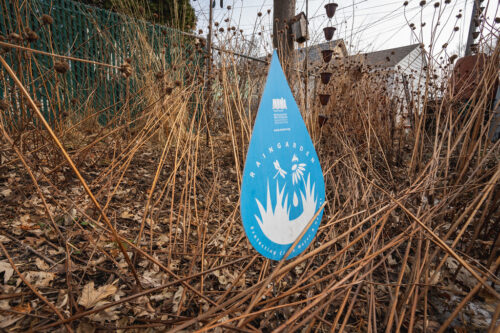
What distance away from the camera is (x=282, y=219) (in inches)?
30.1

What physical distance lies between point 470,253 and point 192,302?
1.29 meters

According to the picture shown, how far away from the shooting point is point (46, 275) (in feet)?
3.36

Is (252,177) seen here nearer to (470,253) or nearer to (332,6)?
(332,6)

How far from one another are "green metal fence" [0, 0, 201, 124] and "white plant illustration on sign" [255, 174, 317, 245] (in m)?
0.71

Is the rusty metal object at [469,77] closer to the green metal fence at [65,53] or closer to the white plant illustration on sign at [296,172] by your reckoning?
the white plant illustration on sign at [296,172]

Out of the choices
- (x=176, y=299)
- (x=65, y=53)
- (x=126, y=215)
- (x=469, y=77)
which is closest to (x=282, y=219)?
(x=176, y=299)

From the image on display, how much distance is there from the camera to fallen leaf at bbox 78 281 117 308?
925mm

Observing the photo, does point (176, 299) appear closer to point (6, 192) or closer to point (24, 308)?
point (24, 308)

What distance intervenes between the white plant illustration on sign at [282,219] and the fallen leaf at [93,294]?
26.0 inches

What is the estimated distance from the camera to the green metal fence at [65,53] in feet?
4.08

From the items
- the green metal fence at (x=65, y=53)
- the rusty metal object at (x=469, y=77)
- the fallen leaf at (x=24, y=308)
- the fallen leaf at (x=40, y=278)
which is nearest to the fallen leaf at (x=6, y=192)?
the green metal fence at (x=65, y=53)

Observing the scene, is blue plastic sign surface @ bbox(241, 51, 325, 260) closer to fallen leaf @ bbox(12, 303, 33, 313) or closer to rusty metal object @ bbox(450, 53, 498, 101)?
fallen leaf @ bbox(12, 303, 33, 313)

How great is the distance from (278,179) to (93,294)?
2.55ft

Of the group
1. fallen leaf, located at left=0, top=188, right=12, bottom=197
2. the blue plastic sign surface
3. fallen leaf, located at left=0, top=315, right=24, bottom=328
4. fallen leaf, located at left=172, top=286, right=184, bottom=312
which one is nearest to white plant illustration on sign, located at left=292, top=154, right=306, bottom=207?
the blue plastic sign surface
